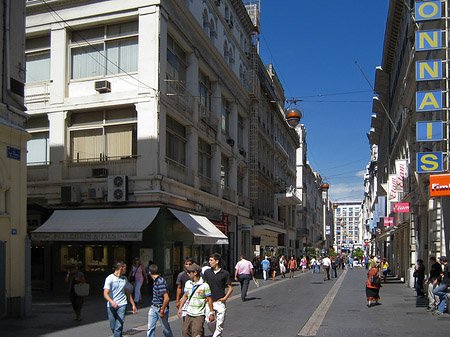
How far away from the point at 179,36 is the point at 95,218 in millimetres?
9109

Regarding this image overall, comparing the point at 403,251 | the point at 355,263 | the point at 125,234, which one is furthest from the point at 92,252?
the point at 355,263

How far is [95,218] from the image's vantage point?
21.5 metres

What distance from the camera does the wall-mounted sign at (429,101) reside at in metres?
18.1

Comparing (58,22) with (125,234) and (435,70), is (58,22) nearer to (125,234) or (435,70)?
(125,234)

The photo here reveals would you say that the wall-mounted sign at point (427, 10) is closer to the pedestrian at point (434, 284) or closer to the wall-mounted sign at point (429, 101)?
the wall-mounted sign at point (429, 101)

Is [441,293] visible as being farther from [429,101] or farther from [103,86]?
[103,86]

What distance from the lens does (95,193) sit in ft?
72.6

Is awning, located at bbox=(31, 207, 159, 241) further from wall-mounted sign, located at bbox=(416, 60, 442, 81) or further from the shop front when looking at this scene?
wall-mounted sign, located at bbox=(416, 60, 442, 81)

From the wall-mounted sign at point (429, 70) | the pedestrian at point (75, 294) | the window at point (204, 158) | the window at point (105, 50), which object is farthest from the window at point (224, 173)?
the pedestrian at point (75, 294)

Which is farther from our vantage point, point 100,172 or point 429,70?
point 100,172

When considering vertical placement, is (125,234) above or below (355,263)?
above

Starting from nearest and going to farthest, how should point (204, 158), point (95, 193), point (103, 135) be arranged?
point (95, 193)
point (103, 135)
point (204, 158)

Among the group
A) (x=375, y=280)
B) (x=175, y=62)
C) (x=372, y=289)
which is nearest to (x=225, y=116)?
(x=175, y=62)

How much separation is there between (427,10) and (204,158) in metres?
14.1
